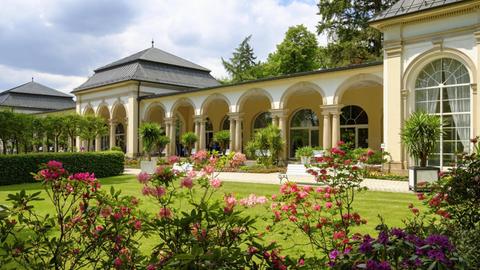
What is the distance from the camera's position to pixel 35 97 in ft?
152

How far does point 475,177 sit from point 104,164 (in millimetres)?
17765

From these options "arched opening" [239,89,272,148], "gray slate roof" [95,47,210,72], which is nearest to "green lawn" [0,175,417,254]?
"arched opening" [239,89,272,148]

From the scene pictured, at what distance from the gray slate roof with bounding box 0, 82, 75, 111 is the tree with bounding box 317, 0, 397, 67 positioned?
93.7ft

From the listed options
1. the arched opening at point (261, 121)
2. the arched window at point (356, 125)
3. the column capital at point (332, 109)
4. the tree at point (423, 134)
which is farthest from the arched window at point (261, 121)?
the tree at point (423, 134)

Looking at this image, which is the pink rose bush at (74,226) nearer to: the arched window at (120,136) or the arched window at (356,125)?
the arched window at (356,125)

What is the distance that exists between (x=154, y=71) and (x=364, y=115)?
57.0 ft

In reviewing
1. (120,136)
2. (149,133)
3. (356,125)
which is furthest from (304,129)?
(120,136)

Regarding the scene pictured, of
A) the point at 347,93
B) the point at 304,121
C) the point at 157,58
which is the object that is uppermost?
the point at 157,58

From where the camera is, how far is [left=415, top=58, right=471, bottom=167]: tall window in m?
14.6

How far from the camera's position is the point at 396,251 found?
2191 millimetres

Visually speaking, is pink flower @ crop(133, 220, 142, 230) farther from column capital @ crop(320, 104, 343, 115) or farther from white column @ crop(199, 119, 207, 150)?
white column @ crop(199, 119, 207, 150)

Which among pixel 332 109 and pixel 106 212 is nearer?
pixel 106 212

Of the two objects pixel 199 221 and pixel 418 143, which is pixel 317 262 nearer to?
pixel 199 221

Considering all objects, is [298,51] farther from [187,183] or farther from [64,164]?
[187,183]
